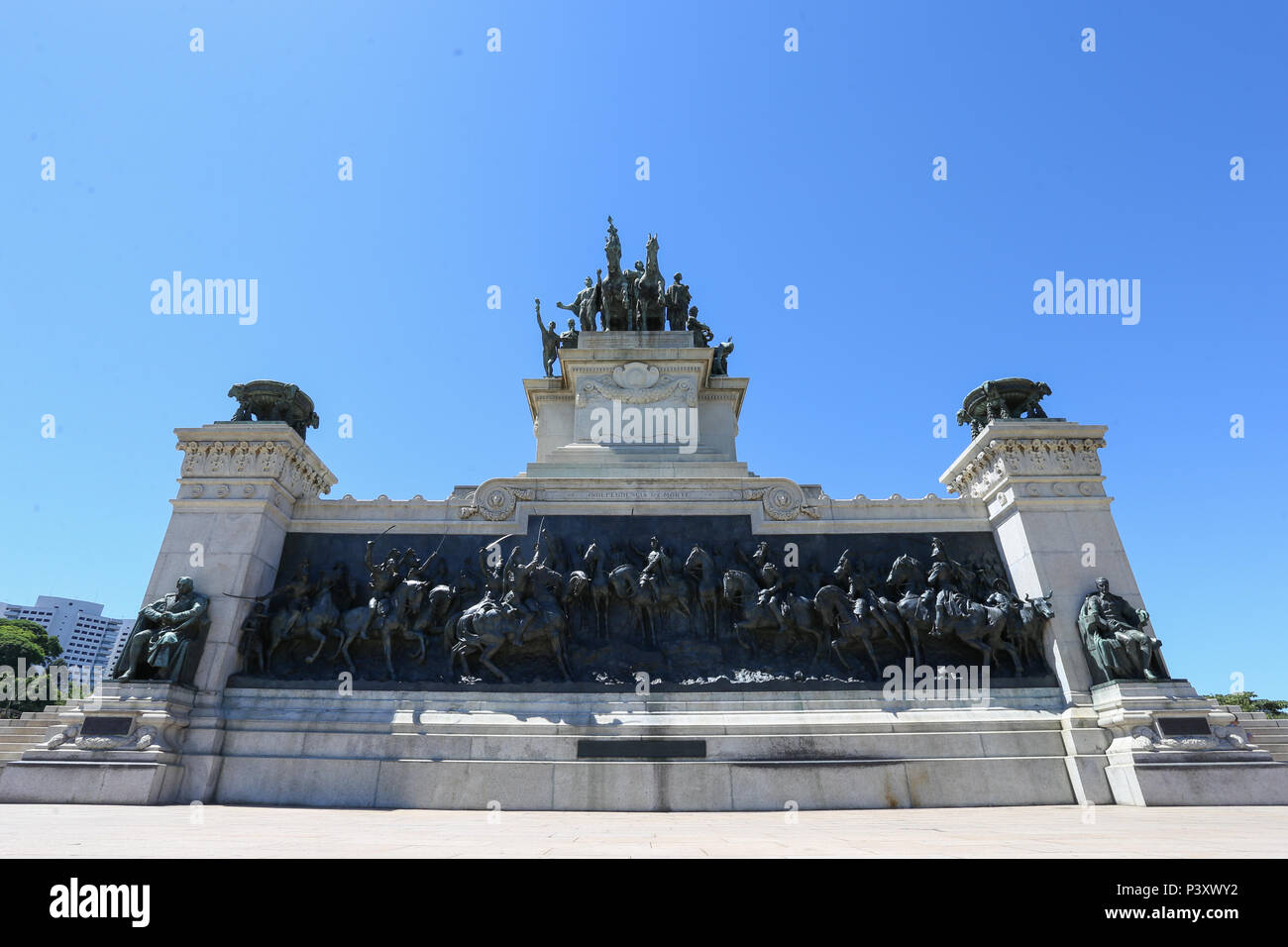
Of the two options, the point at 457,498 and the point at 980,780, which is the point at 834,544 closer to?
the point at 980,780

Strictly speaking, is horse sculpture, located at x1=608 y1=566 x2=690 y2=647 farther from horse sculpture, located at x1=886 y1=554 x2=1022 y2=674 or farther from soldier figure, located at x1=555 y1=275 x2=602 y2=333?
soldier figure, located at x1=555 y1=275 x2=602 y2=333

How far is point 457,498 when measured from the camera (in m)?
17.9

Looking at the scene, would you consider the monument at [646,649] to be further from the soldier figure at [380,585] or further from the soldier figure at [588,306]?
the soldier figure at [588,306]

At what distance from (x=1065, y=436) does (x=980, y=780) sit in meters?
8.94

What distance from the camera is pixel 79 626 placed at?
133625 mm

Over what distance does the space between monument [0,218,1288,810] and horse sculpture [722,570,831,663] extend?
0.06m

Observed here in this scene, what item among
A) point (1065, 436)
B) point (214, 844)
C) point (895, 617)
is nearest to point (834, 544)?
point (895, 617)

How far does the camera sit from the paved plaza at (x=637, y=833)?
554 centimetres

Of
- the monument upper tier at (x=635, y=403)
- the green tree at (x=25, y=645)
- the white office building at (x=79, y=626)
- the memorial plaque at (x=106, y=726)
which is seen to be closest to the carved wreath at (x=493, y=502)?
the monument upper tier at (x=635, y=403)

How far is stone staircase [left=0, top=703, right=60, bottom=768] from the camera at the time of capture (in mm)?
13961

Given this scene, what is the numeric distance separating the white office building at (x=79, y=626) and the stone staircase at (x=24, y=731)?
139 metres

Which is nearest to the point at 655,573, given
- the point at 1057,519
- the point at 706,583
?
the point at 706,583

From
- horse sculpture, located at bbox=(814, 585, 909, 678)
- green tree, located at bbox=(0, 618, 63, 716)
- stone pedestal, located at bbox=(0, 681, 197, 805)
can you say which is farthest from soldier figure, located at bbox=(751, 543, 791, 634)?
green tree, located at bbox=(0, 618, 63, 716)
